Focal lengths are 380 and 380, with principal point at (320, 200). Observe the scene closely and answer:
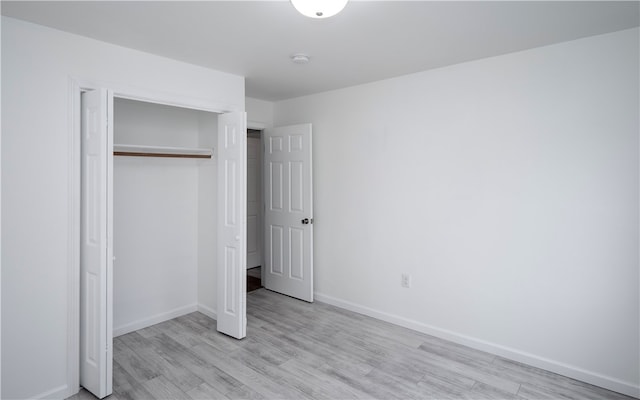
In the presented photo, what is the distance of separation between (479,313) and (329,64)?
246 centimetres

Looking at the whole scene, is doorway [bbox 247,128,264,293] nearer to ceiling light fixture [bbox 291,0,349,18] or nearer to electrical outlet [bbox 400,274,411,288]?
electrical outlet [bbox 400,274,411,288]

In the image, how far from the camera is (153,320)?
3719 mm

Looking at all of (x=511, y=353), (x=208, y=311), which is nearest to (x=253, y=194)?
(x=208, y=311)

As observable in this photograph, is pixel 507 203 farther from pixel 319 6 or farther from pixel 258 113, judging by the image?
pixel 258 113

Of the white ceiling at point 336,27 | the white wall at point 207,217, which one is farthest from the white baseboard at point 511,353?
the white ceiling at point 336,27

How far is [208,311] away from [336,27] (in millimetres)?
3023

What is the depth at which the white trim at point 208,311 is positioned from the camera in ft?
12.8

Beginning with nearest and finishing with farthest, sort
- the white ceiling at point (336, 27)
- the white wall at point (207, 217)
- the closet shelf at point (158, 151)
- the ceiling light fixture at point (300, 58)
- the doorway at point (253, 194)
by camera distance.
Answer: the white ceiling at point (336, 27), the ceiling light fixture at point (300, 58), the closet shelf at point (158, 151), the white wall at point (207, 217), the doorway at point (253, 194)

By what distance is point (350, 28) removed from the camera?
8.09ft

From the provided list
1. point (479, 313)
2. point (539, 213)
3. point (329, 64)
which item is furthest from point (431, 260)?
point (329, 64)

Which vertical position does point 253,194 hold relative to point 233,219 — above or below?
above

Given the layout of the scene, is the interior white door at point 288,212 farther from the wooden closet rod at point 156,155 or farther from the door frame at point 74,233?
the door frame at point 74,233

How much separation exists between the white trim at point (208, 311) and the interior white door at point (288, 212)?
3.26 feet

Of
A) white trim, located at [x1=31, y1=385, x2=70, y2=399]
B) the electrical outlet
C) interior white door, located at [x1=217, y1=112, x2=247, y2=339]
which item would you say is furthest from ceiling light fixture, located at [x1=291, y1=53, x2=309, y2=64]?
white trim, located at [x1=31, y1=385, x2=70, y2=399]
